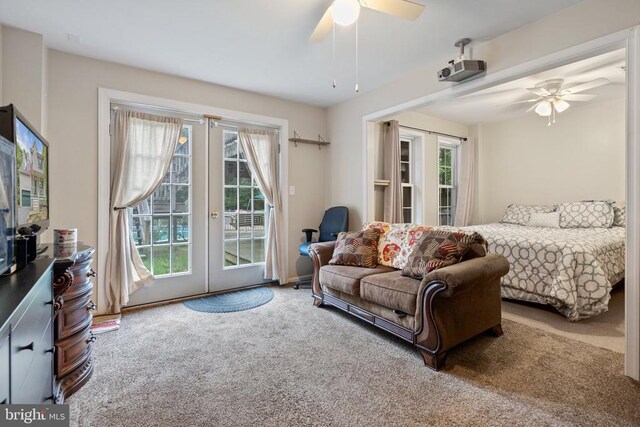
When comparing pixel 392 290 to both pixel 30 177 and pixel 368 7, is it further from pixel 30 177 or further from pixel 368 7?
pixel 30 177

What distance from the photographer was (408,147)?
497 centimetres

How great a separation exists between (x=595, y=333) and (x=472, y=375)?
58.0 inches

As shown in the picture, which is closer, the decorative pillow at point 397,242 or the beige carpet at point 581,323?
the beige carpet at point 581,323

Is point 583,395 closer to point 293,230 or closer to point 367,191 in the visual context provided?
point 367,191

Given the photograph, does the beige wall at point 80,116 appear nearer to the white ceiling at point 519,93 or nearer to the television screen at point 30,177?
the television screen at point 30,177

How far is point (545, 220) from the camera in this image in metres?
4.52

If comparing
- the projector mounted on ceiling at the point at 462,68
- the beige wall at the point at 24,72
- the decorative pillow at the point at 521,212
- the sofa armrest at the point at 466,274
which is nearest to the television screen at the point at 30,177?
the beige wall at the point at 24,72

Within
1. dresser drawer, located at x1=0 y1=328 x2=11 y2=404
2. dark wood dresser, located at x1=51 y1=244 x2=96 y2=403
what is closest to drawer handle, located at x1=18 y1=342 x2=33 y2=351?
dresser drawer, located at x1=0 y1=328 x2=11 y2=404

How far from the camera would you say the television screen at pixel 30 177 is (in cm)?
147

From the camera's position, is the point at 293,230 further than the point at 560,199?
No

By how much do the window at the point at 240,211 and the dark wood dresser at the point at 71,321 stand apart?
5.89 feet

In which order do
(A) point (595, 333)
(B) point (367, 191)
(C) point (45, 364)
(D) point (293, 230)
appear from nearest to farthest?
(C) point (45, 364) → (A) point (595, 333) → (B) point (367, 191) → (D) point (293, 230)

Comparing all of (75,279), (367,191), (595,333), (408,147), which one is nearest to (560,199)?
(408,147)

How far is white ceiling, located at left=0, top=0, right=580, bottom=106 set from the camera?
7.09ft
